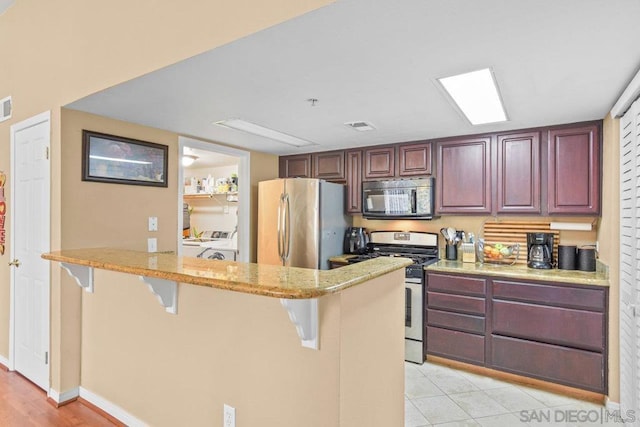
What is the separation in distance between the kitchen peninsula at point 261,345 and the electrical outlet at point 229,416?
3cm

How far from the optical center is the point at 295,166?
4.44m

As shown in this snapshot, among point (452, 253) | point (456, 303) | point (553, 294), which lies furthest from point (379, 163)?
point (553, 294)

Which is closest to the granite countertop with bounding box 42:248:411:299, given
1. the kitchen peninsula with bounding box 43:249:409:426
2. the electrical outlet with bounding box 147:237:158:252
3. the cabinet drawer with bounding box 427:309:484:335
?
the kitchen peninsula with bounding box 43:249:409:426

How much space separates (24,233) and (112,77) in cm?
166

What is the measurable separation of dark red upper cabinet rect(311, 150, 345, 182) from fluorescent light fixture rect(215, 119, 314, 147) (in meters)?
0.47

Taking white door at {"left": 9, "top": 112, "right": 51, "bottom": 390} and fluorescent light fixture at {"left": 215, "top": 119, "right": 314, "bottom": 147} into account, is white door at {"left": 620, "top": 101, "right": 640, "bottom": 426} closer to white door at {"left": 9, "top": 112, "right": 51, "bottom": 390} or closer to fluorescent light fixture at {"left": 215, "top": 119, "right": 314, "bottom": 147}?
fluorescent light fixture at {"left": 215, "top": 119, "right": 314, "bottom": 147}

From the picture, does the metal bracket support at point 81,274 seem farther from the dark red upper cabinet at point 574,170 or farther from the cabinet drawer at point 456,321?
the dark red upper cabinet at point 574,170

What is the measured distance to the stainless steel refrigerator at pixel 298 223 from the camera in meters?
3.70

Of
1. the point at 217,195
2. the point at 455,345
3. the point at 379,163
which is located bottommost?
the point at 455,345

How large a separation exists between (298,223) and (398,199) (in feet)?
3.55

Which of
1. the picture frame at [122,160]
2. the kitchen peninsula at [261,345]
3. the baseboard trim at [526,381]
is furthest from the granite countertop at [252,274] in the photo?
the baseboard trim at [526,381]

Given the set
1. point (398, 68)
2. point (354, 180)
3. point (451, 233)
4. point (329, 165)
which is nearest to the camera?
point (398, 68)

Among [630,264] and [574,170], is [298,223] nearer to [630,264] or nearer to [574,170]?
[574,170]

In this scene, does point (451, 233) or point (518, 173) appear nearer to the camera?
point (518, 173)
